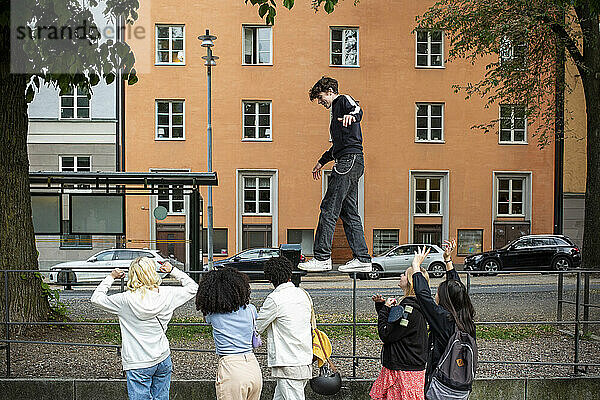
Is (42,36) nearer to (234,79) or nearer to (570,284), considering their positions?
(570,284)

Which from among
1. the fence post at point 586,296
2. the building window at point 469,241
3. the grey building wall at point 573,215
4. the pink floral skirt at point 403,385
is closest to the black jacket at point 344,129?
the pink floral skirt at point 403,385

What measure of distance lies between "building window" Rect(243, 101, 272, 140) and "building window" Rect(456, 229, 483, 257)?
10279 mm

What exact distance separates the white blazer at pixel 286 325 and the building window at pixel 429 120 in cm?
2731

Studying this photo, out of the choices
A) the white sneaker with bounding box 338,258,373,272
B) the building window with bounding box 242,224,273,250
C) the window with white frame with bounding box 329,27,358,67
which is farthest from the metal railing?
the window with white frame with bounding box 329,27,358,67

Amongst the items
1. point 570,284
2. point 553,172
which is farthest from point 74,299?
point 553,172

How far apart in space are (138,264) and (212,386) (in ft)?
9.89

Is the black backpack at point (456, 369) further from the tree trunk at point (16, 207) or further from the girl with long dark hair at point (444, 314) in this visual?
the tree trunk at point (16, 207)

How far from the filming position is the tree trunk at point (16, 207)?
1028cm

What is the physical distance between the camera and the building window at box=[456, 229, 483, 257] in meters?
32.7

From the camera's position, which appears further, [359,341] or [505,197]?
[505,197]

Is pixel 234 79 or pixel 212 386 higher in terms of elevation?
pixel 234 79

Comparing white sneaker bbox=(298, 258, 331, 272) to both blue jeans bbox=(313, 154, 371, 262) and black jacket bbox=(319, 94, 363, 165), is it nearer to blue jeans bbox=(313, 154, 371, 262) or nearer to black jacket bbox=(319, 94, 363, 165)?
blue jeans bbox=(313, 154, 371, 262)

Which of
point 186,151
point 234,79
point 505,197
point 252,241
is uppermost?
point 234,79

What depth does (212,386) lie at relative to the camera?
8492mm
